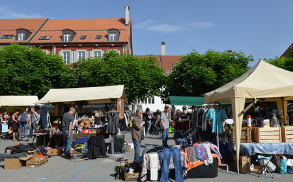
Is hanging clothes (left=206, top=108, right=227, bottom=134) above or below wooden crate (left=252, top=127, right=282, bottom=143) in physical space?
above

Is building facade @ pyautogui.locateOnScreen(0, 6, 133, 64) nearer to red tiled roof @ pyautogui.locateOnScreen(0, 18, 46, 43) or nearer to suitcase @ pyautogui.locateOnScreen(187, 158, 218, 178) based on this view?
red tiled roof @ pyautogui.locateOnScreen(0, 18, 46, 43)

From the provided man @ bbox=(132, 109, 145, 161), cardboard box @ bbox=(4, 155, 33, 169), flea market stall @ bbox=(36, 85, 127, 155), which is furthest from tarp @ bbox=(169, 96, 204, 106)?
cardboard box @ bbox=(4, 155, 33, 169)

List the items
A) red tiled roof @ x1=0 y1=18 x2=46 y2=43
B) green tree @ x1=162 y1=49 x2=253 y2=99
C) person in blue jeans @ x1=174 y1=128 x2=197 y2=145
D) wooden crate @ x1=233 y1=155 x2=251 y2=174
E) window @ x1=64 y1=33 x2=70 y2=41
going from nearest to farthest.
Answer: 1. wooden crate @ x1=233 y1=155 x2=251 y2=174
2. person in blue jeans @ x1=174 y1=128 x2=197 y2=145
3. green tree @ x1=162 y1=49 x2=253 y2=99
4. window @ x1=64 y1=33 x2=70 y2=41
5. red tiled roof @ x1=0 y1=18 x2=46 y2=43

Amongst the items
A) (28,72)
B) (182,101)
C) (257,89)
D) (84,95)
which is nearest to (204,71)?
(182,101)

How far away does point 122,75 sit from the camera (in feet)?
90.0

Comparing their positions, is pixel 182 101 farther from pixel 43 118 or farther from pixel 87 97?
pixel 43 118

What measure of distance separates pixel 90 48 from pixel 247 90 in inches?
1278

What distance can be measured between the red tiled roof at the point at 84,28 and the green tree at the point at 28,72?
8.98 m

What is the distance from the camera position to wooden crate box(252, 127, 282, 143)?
296 inches

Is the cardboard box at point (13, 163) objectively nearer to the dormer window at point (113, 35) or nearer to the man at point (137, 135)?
the man at point (137, 135)

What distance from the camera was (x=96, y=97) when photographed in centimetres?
1266

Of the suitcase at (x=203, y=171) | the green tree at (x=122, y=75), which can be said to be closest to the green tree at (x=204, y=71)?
the green tree at (x=122, y=75)

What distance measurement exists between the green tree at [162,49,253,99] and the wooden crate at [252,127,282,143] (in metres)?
18.6

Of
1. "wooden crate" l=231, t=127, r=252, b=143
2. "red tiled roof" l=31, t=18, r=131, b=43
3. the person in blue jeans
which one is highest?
"red tiled roof" l=31, t=18, r=131, b=43
